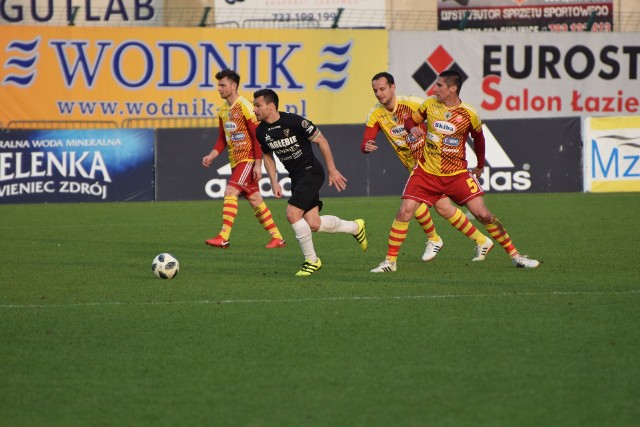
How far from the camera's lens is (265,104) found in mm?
10977

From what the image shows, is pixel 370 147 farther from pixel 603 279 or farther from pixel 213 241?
pixel 213 241

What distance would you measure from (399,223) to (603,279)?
78.9 inches

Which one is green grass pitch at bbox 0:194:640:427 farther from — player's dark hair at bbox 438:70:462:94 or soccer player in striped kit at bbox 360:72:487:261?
player's dark hair at bbox 438:70:462:94

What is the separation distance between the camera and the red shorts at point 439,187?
11.1 metres

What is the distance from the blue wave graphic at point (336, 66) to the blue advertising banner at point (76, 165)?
7.18 m

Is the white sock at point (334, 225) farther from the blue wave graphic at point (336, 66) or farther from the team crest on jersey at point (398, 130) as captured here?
the blue wave graphic at point (336, 66)

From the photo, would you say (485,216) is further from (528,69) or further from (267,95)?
(528,69)

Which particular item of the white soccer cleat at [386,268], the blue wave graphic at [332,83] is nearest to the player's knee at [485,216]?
the white soccer cleat at [386,268]

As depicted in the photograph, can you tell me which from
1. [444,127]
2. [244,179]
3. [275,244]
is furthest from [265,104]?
[244,179]

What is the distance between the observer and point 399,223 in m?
11.0

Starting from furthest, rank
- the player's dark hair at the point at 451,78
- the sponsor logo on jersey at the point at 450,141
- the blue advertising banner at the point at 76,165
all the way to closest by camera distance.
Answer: the blue advertising banner at the point at 76,165
the sponsor logo on jersey at the point at 450,141
the player's dark hair at the point at 451,78

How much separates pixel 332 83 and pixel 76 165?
28.7 ft

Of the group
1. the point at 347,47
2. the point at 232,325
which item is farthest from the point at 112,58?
the point at 232,325

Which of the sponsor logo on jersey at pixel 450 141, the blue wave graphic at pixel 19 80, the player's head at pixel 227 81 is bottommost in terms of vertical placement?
the sponsor logo on jersey at pixel 450 141
